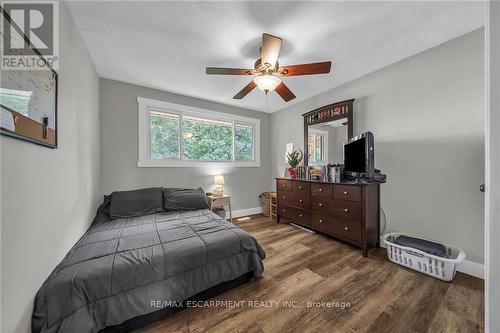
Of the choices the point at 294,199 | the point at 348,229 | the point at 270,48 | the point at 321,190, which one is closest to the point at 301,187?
the point at 294,199

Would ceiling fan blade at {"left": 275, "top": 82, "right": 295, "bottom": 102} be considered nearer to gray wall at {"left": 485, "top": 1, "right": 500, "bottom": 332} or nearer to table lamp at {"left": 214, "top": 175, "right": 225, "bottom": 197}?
gray wall at {"left": 485, "top": 1, "right": 500, "bottom": 332}

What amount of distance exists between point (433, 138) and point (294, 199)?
1.99 m

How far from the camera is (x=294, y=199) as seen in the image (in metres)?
3.19

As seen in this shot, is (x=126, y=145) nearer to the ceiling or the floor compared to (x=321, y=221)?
nearer to the ceiling

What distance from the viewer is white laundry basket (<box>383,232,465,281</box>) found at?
1.69 m

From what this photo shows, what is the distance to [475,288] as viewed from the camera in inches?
63.5

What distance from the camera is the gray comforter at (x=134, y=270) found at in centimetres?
105

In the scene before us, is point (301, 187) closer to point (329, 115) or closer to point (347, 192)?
point (347, 192)

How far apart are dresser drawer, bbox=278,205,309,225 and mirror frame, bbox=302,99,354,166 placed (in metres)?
0.97

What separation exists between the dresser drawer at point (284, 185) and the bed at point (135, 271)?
1678 millimetres

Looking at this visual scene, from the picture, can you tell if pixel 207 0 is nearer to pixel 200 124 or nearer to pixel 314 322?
pixel 200 124

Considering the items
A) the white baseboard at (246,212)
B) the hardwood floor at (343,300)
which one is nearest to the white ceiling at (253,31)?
the hardwood floor at (343,300)

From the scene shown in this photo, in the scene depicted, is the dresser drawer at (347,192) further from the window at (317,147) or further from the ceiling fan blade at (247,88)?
the ceiling fan blade at (247,88)

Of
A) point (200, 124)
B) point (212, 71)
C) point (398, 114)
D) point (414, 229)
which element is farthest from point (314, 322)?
point (200, 124)
